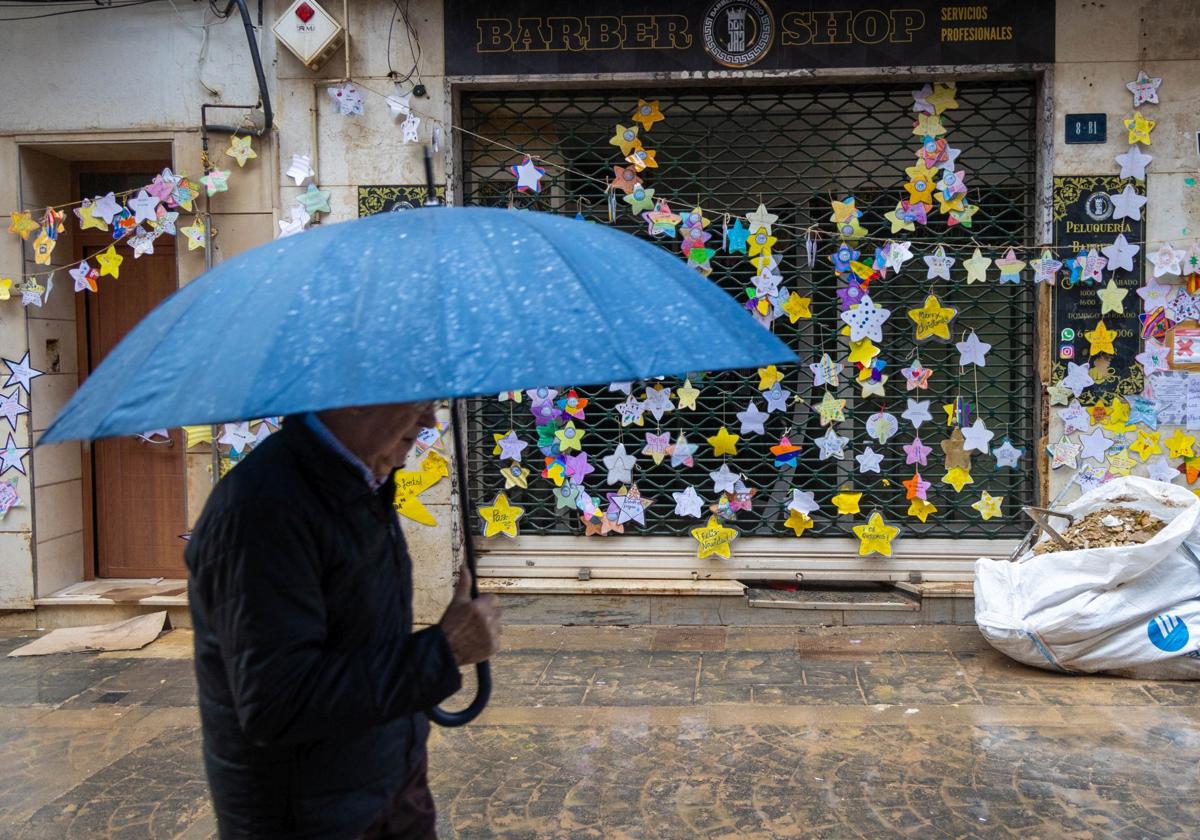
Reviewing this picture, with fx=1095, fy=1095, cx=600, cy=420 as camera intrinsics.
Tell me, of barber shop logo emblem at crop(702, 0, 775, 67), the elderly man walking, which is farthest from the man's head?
barber shop logo emblem at crop(702, 0, 775, 67)

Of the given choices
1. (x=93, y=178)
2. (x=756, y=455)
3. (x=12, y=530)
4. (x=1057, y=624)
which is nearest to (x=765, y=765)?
(x=1057, y=624)

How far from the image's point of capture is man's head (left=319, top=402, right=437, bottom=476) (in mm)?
2184

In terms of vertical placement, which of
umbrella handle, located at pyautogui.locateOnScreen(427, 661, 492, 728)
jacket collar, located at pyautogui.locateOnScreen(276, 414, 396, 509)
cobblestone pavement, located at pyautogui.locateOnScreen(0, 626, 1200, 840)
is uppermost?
jacket collar, located at pyautogui.locateOnScreen(276, 414, 396, 509)

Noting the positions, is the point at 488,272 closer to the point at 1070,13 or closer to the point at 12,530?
the point at 1070,13

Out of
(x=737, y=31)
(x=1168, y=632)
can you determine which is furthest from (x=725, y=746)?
(x=737, y=31)

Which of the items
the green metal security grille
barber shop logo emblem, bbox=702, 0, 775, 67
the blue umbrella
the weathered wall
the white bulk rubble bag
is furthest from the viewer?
the green metal security grille

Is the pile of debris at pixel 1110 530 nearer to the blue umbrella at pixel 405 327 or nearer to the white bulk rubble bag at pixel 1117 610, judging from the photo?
the white bulk rubble bag at pixel 1117 610

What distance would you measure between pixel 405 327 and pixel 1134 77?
6047mm

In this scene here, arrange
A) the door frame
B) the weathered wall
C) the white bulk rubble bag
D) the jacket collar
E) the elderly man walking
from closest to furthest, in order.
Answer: the elderly man walking → the jacket collar → the white bulk rubble bag → the weathered wall → the door frame

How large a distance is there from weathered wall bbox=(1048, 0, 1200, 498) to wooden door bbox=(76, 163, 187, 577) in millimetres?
5873

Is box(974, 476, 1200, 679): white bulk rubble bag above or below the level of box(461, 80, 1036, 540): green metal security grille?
below

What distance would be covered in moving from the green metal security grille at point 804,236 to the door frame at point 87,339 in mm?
2521

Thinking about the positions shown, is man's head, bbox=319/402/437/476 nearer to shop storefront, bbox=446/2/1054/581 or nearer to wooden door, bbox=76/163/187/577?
shop storefront, bbox=446/2/1054/581

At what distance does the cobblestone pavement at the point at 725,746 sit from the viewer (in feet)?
13.7
